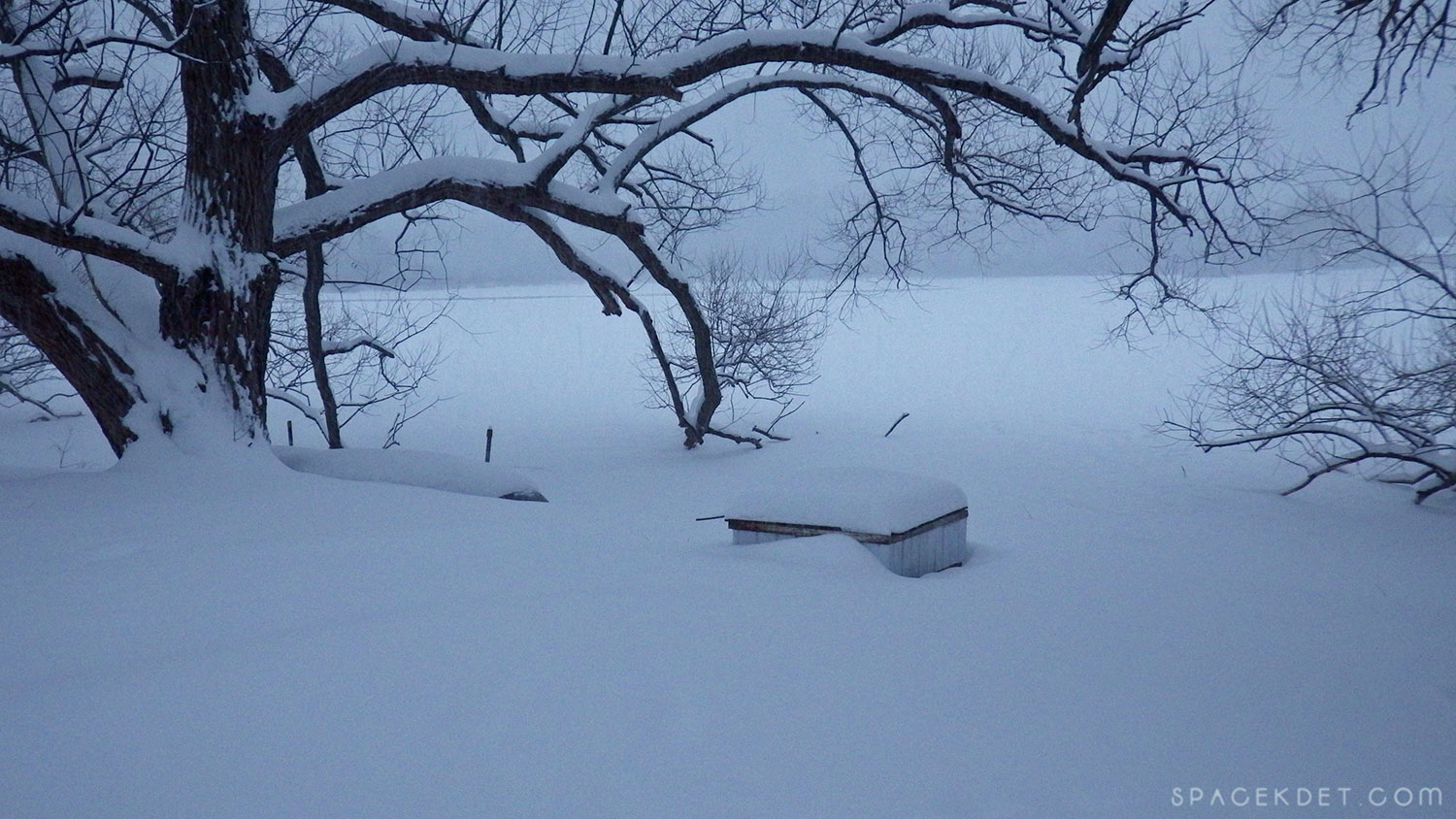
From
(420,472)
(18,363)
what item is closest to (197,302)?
(420,472)

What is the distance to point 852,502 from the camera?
15.2ft

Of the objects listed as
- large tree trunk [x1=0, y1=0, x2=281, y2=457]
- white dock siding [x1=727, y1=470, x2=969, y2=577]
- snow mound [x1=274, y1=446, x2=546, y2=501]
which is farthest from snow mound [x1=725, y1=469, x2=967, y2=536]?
large tree trunk [x1=0, y1=0, x2=281, y2=457]

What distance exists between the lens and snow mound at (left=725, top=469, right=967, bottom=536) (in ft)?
14.9

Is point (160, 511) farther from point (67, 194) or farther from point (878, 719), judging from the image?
point (878, 719)

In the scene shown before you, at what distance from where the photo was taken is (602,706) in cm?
269

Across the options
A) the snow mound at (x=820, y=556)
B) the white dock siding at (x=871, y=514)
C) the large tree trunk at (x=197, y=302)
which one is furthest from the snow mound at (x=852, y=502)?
the large tree trunk at (x=197, y=302)

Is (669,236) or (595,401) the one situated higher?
(669,236)

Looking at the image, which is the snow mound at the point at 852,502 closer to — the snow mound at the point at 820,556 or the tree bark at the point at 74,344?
the snow mound at the point at 820,556

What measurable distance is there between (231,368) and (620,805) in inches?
194

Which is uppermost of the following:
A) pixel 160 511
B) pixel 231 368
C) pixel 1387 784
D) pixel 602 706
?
pixel 231 368

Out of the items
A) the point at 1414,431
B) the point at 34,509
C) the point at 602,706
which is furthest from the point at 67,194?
the point at 1414,431

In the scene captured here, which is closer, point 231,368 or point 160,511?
point 160,511

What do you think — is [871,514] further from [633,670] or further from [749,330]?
[749,330]

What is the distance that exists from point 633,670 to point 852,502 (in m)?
1.98
